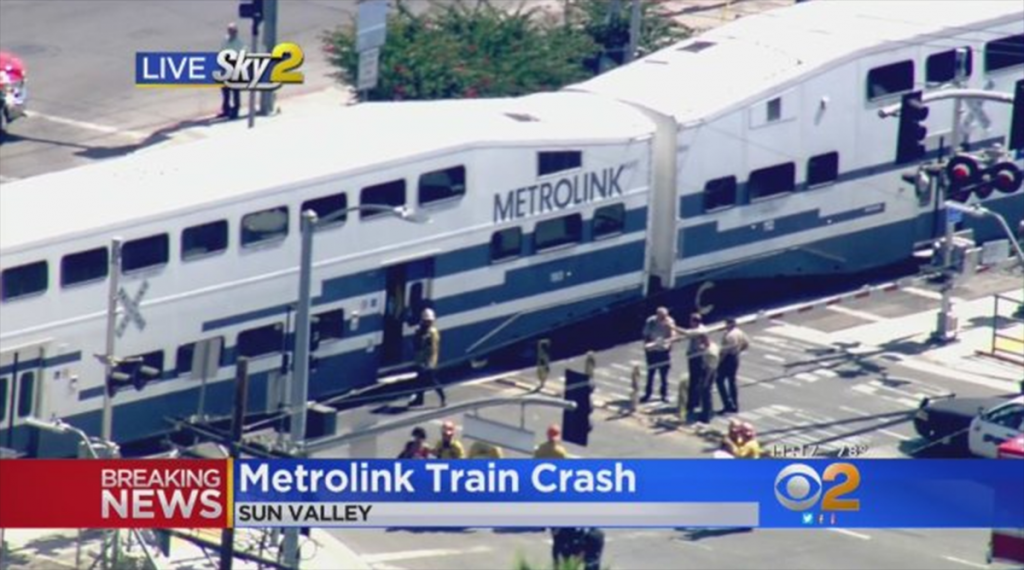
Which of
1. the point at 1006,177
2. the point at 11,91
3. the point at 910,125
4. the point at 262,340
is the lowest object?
the point at 262,340

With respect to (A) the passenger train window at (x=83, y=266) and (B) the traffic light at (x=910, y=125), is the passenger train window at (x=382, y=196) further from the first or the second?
(B) the traffic light at (x=910, y=125)

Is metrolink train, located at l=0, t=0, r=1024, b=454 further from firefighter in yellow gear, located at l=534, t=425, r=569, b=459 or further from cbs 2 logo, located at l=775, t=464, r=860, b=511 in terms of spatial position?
cbs 2 logo, located at l=775, t=464, r=860, b=511

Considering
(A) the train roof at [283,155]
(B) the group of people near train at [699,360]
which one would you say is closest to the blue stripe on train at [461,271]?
(A) the train roof at [283,155]

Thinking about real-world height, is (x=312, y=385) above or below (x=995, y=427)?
above

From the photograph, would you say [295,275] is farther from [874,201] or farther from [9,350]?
[874,201]

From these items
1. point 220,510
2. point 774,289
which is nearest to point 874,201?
point 774,289

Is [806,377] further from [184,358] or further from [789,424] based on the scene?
[184,358]

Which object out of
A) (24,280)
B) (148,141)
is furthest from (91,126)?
(24,280)

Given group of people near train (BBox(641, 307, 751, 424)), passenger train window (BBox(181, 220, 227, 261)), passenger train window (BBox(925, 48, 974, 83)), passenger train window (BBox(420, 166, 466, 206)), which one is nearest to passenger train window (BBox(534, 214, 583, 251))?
passenger train window (BBox(420, 166, 466, 206))
